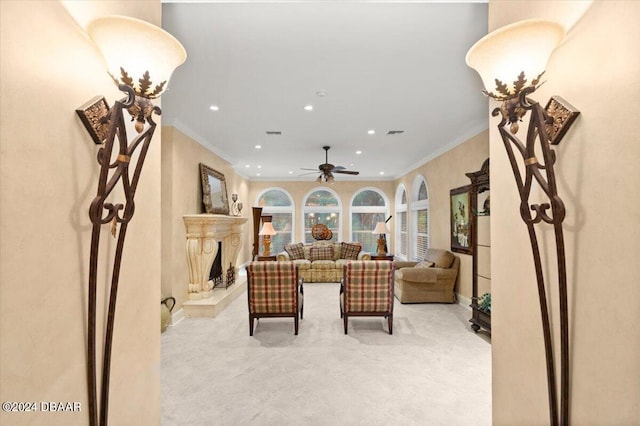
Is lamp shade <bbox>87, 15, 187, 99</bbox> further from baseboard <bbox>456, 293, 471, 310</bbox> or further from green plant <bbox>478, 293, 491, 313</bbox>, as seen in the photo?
baseboard <bbox>456, 293, 471, 310</bbox>

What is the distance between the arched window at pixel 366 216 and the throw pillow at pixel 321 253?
2.49 m

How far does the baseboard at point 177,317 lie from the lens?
4083mm

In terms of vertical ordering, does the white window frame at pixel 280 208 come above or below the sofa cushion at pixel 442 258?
above

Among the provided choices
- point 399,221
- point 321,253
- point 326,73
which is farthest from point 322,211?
point 326,73

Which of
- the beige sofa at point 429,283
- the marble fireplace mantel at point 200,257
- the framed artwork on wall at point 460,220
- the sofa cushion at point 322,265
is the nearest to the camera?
the marble fireplace mantel at point 200,257

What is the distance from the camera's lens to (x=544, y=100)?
102 centimetres

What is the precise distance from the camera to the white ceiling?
6.38ft

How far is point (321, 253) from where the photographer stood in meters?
7.26

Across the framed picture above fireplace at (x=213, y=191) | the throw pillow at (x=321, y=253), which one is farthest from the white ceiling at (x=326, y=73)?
the throw pillow at (x=321, y=253)

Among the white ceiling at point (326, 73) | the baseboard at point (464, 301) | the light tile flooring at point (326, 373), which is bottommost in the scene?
the light tile flooring at point (326, 373)

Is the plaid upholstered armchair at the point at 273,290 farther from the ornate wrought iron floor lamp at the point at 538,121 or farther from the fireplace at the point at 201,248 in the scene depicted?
the ornate wrought iron floor lamp at the point at 538,121

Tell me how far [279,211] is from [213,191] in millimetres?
4275

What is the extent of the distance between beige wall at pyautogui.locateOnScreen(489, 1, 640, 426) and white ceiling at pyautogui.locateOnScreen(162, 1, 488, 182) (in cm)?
116

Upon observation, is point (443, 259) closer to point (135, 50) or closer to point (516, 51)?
point (516, 51)
